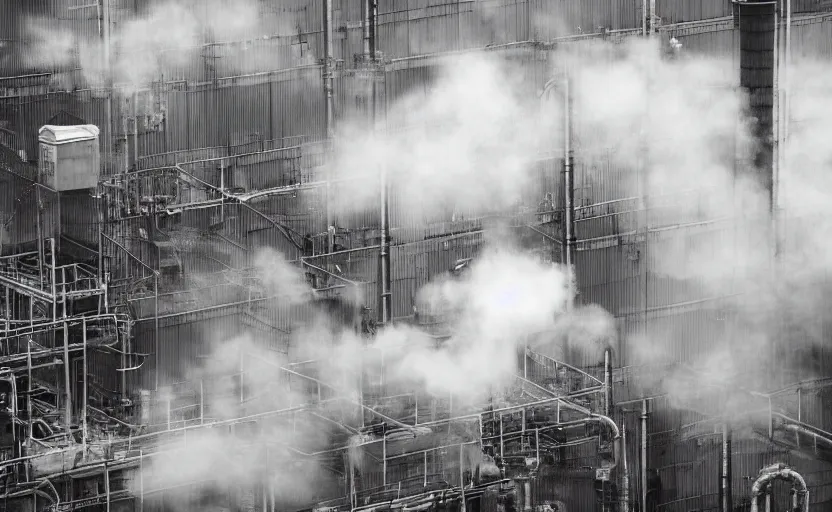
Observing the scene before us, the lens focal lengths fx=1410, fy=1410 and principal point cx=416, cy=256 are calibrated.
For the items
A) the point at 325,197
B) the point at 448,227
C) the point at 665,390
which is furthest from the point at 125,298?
the point at 665,390

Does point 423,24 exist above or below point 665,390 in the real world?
above

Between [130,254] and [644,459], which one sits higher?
[130,254]

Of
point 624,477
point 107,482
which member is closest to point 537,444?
point 624,477

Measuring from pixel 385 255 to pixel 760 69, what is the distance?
485cm

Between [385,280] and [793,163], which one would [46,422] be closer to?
[385,280]

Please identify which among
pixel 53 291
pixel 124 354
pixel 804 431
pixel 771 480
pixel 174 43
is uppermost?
pixel 174 43

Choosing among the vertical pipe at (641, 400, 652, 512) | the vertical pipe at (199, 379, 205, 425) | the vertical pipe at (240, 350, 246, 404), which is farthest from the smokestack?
the vertical pipe at (199, 379, 205, 425)

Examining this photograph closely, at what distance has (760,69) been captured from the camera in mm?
15609

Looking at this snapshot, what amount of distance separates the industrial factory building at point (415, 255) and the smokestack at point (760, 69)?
28 mm

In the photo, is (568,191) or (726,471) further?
(726,471)

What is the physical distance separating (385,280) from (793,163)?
16.5 feet

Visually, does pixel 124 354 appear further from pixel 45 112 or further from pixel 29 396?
pixel 45 112

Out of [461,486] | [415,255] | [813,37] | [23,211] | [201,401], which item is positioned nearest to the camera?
[23,211]

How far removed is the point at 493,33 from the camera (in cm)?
1454
